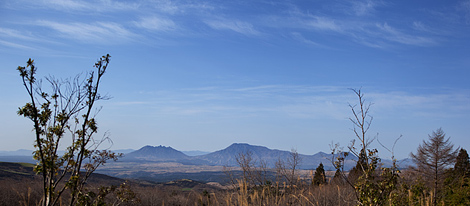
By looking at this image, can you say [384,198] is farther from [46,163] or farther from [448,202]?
[448,202]

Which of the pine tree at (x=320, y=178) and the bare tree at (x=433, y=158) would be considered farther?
the bare tree at (x=433, y=158)

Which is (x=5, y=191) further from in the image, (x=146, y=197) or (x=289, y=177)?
(x=289, y=177)

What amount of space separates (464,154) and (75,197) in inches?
1707

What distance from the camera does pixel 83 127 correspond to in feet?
15.8

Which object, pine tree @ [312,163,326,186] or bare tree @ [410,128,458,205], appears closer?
pine tree @ [312,163,326,186]

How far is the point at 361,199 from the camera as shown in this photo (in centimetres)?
641

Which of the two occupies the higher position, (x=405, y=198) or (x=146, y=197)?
(x=405, y=198)

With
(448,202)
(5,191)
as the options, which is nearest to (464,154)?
(448,202)

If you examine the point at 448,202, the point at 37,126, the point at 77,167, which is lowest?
the point at 448,202

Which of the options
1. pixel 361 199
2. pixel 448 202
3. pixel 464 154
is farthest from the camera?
pixel 464 154

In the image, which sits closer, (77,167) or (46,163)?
(46,163)

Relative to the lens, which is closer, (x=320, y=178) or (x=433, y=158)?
(x=320, y=178)

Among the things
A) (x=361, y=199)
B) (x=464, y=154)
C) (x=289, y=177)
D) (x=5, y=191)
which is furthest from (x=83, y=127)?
(x=464, y=154)

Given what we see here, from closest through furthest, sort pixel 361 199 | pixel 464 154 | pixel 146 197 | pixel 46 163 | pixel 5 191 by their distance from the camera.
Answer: pixel 46 163 < pixel 361 199 < pixel 5 191 < pixel 146 197 < pixel 464 154
